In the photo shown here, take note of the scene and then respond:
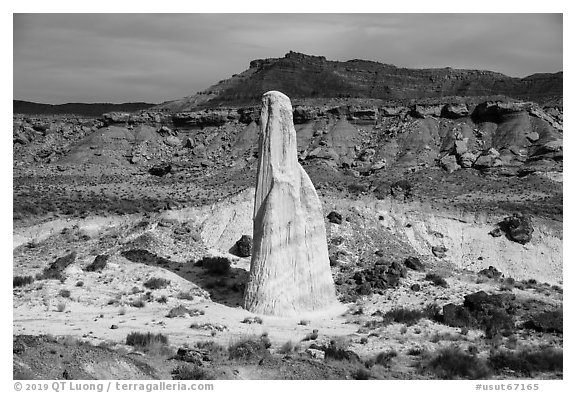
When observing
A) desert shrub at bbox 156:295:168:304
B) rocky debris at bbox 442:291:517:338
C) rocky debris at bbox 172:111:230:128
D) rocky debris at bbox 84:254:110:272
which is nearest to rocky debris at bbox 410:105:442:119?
rocky debris at bbox 172:111:230:128

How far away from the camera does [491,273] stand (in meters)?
30.2

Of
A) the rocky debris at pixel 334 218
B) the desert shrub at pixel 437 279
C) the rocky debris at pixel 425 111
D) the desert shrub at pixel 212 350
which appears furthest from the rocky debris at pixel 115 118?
the desert shrub at pixel 212 350

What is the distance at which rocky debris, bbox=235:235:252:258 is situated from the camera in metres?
29.2

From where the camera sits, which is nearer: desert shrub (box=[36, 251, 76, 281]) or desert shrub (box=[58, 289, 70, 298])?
desert shrub (box=[58, 289, 70, 298])

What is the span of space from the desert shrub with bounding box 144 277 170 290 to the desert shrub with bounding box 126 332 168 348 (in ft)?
19.2

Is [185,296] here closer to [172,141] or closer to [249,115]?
[172,141]

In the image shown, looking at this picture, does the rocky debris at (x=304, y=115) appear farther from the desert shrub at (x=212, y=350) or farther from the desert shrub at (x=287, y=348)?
the desert shrub at (x=212, y=350)

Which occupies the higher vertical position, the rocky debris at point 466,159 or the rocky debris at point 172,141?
the rocky debris at point 172,141

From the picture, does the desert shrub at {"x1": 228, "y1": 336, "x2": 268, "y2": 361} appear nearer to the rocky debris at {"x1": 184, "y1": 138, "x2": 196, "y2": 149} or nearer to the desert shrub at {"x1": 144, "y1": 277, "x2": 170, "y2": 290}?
the desert shrub at {"x1": 144, "y1": 277, "x2": 170, "y2": 290}

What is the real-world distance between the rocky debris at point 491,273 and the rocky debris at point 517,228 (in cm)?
386

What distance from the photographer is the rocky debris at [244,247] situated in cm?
2919

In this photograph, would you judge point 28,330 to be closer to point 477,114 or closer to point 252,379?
point 252,379

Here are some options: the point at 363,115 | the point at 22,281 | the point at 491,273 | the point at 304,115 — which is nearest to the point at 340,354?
the point at 22,281

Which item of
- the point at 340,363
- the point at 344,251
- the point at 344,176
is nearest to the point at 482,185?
the point at 344,176
